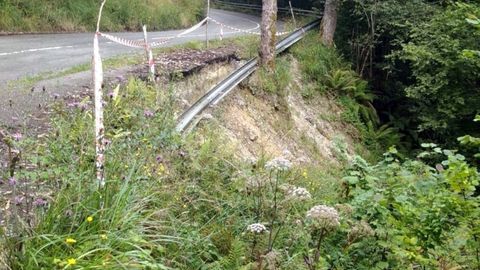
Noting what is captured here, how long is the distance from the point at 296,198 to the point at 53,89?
6472mm

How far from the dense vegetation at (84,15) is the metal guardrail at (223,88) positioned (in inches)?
323

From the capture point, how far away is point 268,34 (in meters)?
15.3

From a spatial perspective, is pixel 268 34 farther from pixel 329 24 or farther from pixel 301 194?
pixel 301 194

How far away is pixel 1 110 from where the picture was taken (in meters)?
7.79

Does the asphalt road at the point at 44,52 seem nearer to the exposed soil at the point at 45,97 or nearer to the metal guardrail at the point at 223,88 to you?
the exposed soil at the point at 45,97

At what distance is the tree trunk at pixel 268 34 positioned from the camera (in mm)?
14992

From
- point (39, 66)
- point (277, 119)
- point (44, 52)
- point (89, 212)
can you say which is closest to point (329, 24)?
point (277, 119)

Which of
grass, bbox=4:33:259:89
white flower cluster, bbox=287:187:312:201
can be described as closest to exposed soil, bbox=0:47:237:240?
grass, bbox=4:33:259:89

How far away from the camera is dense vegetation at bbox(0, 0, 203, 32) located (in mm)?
18672

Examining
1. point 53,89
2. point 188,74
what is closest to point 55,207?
point 53,89

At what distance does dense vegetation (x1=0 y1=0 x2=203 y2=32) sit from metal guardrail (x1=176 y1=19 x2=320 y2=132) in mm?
8206

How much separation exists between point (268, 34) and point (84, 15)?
9831 millimetres

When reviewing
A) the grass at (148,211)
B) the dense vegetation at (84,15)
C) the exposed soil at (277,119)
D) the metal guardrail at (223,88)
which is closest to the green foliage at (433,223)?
the grass at (148,211)

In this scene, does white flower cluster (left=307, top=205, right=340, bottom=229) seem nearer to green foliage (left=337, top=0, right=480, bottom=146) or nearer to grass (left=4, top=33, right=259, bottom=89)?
grass (left=4, top=33, right=259, bottom=89)
